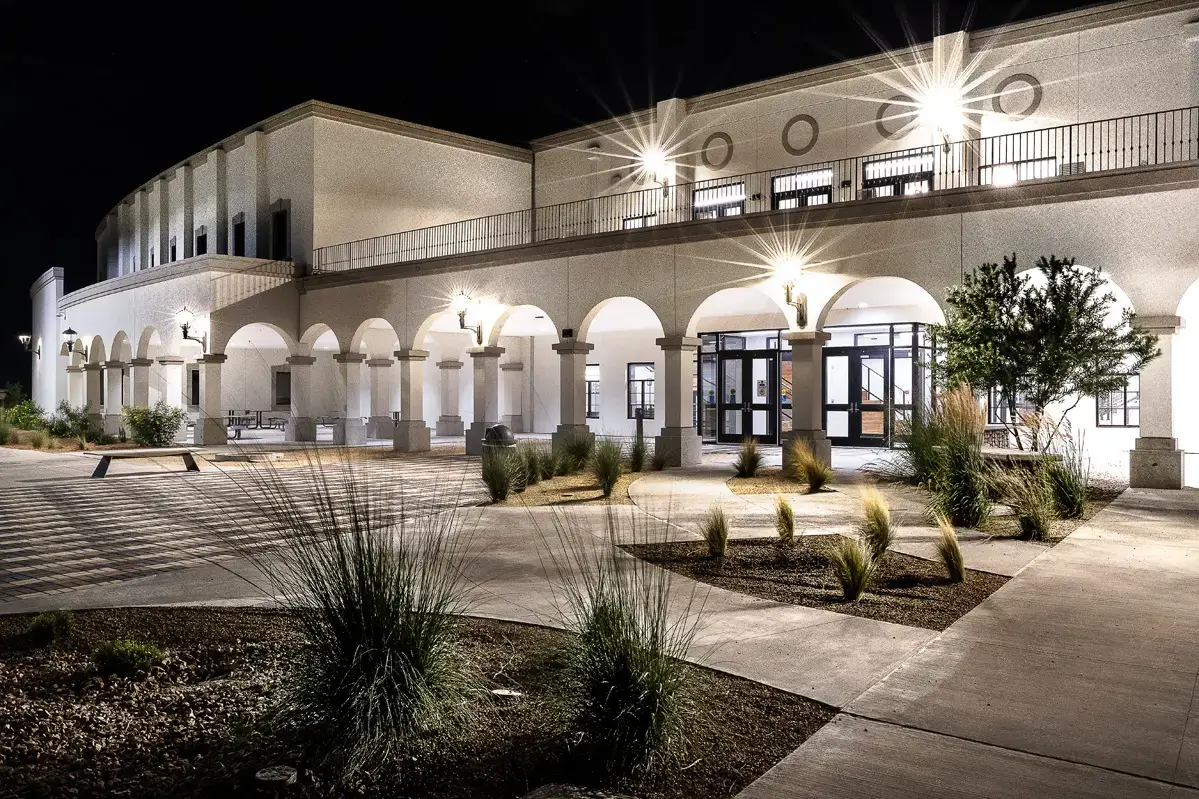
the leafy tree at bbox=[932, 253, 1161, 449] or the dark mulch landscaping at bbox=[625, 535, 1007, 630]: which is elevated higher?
the leafy tree at bbox=[932, 253, 1161, 449]

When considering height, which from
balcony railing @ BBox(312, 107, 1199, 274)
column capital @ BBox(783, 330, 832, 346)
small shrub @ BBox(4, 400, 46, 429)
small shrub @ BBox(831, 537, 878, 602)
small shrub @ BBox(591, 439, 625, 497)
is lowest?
small shrub @ BBox(831, 537, 878, 602)

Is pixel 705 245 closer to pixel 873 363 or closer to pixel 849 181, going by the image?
pixel 849 181

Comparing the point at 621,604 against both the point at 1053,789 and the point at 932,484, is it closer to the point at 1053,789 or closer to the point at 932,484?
the point at 1053,789

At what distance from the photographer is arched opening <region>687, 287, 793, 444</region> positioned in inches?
934

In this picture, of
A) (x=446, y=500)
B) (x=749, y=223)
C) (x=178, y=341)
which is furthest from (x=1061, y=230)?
(x=178, y=341)

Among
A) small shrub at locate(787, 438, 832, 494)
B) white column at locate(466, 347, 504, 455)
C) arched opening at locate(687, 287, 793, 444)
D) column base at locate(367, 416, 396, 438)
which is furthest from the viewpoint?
column base at locate(367, 416, 396, 438)

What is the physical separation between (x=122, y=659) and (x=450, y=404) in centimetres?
2766

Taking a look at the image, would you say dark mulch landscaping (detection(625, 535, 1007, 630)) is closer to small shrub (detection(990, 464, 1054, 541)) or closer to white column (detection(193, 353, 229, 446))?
small shrub (detection(990, 464, 1054, 541))

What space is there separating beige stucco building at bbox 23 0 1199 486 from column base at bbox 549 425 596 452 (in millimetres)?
163

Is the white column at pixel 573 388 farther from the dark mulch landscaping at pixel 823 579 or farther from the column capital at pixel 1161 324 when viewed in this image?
the dark mulch landscaping at pixel 823 579

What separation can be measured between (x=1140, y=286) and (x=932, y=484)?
18.6 feet

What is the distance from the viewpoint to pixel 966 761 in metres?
3.54

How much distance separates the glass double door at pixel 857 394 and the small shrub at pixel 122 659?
19.6 metres

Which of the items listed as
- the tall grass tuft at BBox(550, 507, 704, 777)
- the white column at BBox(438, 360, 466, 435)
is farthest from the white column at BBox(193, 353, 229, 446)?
the tall grass tuft at BBox(550, 507, 704, 777)
